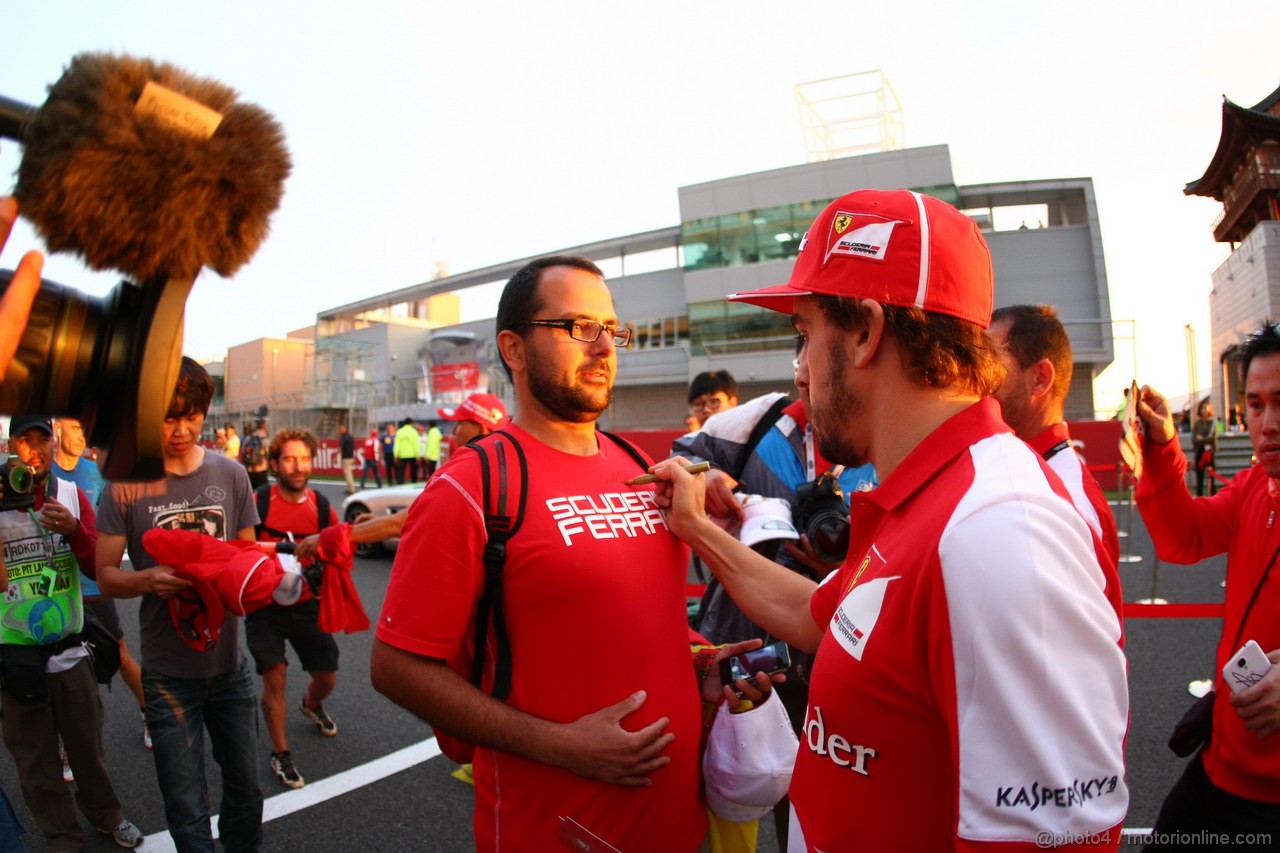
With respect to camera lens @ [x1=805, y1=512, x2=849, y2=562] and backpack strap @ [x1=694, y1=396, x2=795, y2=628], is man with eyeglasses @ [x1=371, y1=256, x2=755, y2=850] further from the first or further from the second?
backpack strap @ [x1=694, y1=396, x2=795, y2=628]

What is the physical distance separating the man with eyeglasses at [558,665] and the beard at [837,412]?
0.69m

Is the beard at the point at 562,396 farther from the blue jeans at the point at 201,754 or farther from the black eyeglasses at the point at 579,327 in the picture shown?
the blue jeans at the point at 201,754

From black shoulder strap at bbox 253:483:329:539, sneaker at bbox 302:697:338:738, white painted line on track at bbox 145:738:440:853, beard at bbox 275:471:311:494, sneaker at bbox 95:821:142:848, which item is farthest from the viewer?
beard at bbox 275:471:311:494

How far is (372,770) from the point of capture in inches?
172

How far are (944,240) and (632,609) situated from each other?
1.16m

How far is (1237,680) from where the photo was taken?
2.11 metres

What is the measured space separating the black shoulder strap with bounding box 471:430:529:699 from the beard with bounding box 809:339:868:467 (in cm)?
81

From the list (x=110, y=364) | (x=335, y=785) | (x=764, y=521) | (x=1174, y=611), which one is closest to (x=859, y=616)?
(x=110, y=364)

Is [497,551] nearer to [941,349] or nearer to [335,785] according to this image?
[941,349]

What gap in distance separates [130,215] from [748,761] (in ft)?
5.91

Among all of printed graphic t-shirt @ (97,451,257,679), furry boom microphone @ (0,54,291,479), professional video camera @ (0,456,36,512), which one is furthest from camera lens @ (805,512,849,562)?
professional video camera @ (0,456,36,512)

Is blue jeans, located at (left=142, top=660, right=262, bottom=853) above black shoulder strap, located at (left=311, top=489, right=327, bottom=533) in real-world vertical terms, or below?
below

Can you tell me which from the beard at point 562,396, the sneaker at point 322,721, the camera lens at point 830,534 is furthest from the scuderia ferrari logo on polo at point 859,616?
the sneaker at point 322,721

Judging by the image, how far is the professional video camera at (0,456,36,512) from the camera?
3006 mm
